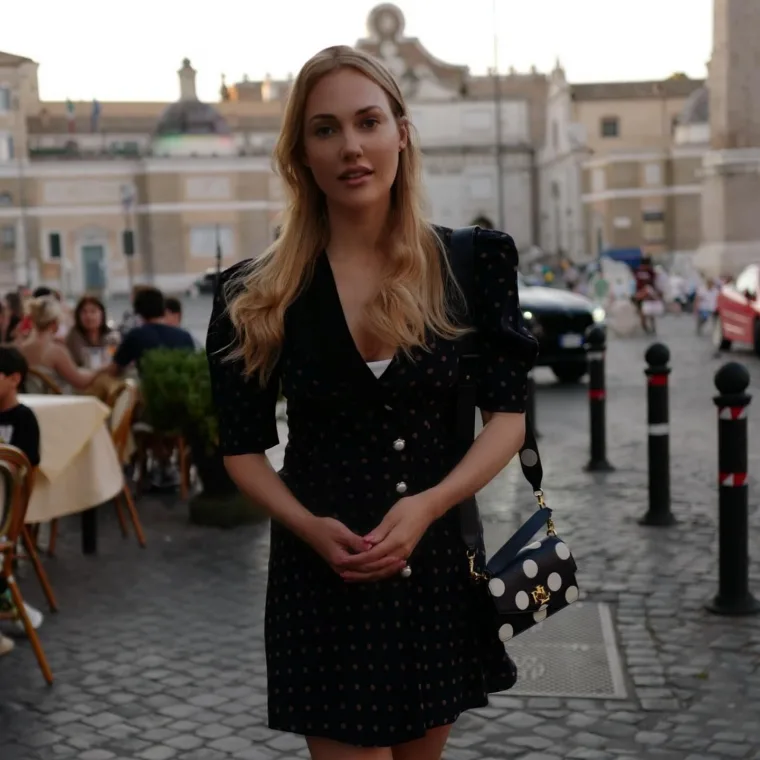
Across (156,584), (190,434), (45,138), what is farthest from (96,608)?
(45,138)

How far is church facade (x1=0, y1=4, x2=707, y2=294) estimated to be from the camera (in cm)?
6981

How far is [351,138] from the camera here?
2.41 metres

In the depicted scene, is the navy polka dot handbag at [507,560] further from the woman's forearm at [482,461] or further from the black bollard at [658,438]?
the black bollard at [658,438]

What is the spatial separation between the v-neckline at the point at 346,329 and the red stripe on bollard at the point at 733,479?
11.9 feet

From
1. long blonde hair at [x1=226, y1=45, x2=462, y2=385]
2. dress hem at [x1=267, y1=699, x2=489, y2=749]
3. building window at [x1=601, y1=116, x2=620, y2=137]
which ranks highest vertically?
building window at [x1=601, y1=116, x2=620, y2=137]

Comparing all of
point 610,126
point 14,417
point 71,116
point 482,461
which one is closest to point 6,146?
point 71,116

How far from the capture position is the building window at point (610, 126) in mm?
83625

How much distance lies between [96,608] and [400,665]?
4179 mm

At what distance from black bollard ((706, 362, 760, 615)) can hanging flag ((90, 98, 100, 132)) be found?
81182 millimetres

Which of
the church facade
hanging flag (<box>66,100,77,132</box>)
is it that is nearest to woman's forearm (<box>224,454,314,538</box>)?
the church facade

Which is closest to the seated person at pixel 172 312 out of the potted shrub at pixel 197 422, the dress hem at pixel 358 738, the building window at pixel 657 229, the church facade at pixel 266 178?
the potted shrub at pixel 197 422

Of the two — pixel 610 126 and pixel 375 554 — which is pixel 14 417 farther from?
pixel 610 126

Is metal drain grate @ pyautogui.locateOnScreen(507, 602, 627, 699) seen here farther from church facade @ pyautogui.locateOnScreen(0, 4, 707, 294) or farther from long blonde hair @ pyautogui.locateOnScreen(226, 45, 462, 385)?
church facade @ pyautogui.locateOnScreen(0, 4, 707, 294)

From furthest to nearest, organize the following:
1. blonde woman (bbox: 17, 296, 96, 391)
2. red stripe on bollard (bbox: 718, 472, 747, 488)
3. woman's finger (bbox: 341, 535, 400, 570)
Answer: blonde woman (bbox: 17, 296, 96, 391), red stripe on bollard (bbox: 718, 472, 747, 488), woman's finger (bbox: 341, 535, 400, 570)
